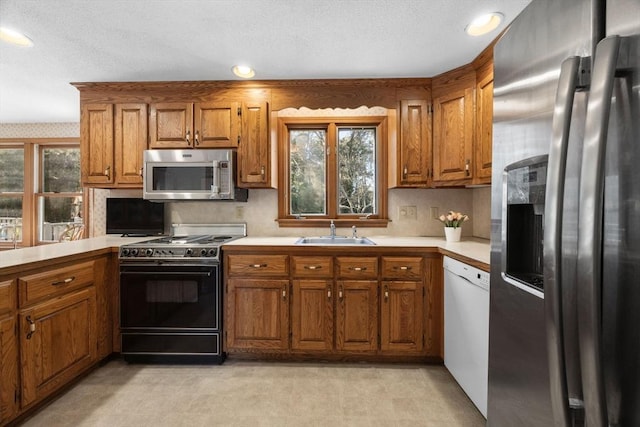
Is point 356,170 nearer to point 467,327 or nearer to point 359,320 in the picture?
point 359,320

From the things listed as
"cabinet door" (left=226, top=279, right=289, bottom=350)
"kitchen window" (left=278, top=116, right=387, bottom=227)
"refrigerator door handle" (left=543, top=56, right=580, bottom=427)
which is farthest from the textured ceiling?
"cabinet door" (left=226, top=279, right=289, bottom=350)

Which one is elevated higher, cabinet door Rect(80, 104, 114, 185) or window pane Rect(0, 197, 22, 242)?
cabinet door Rect(80, 104, 114, 185)

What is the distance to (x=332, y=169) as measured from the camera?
10.0 feet

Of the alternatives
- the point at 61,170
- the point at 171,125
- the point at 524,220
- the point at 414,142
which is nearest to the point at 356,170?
the point at 414,142

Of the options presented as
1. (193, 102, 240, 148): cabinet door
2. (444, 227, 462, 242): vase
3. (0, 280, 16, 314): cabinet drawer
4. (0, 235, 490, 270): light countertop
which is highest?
(193, 102, 240, 148): cabinet door

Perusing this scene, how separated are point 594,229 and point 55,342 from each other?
2614mm

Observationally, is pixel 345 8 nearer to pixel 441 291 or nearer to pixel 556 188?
pixel 556 188

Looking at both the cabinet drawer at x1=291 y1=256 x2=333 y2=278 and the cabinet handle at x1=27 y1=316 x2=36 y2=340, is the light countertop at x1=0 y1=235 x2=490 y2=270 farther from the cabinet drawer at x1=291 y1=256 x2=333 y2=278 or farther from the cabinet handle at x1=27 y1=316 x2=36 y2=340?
the cabinet handle at x1=27 y1=316 x2=36 y2=340

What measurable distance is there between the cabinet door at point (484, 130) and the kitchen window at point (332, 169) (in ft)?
3.07

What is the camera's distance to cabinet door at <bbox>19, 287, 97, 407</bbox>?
5.65 ft

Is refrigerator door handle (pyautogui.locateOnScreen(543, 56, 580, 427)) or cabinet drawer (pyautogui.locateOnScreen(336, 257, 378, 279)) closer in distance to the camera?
refrigerator door handle (pyautogui.locateOnScreen(543, 56, 580, 427))

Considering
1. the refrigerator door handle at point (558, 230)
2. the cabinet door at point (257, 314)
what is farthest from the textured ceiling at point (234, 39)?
the cabinet door at point (257, 314)

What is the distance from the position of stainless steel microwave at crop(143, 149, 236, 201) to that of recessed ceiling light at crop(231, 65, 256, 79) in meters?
0.62

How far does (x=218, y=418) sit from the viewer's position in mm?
1758
